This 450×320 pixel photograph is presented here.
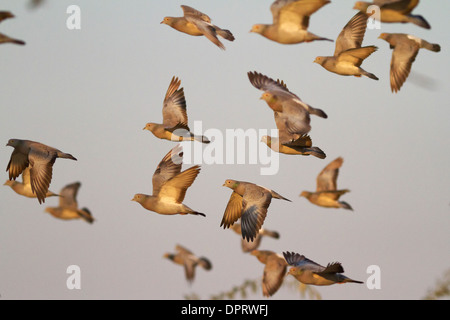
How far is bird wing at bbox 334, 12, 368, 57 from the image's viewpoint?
15828 millimetres

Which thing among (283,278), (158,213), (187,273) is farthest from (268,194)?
(187,273)

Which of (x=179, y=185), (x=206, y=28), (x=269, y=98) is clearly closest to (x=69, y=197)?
(x=179, y=185)

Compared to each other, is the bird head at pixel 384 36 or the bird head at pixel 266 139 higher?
the bird head at pixel 384 36

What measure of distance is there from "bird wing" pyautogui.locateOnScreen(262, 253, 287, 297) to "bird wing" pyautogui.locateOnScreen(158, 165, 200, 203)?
9.93 feet

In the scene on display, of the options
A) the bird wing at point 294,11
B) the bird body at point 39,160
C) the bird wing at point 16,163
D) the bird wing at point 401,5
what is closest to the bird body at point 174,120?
the bird body at point 39,160

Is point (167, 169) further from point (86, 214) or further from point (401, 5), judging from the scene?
point (86, 214)

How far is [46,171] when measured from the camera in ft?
48.9

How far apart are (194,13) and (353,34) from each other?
10.0 ft

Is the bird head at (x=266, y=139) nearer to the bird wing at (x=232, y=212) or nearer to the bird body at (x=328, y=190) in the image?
the bird wing at (x=232, y=212)

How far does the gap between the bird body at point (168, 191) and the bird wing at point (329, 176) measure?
4337 millimetres

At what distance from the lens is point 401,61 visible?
1580cm

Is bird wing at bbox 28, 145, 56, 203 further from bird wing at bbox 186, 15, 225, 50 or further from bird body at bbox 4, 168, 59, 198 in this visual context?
bird wing at bbox 186, 15, 225, 50

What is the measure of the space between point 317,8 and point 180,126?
3300 mm

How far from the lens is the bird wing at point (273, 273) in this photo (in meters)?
16.6
